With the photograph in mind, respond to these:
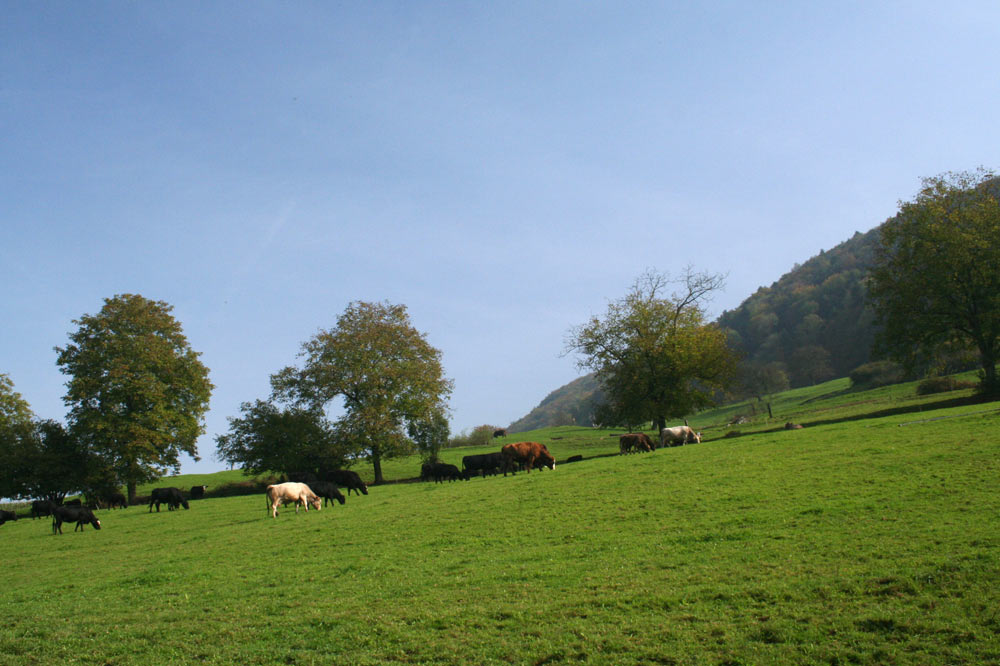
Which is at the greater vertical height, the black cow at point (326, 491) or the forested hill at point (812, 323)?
the forested hill at point (812, 323)

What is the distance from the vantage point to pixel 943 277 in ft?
134

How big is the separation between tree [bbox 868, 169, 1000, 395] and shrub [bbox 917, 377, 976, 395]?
7.34 meters

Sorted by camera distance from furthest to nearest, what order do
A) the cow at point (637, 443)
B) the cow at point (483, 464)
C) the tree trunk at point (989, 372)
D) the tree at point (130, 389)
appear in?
the tree at point (130, 389) < the tree trunk at point (989, 372) < the cow at point (637, 443) < the cow at point (483, 464)

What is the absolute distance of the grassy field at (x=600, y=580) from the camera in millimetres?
6914

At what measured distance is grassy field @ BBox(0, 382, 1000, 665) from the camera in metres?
6.91

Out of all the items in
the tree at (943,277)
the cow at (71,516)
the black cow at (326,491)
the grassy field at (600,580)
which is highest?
the tree at (943,277)

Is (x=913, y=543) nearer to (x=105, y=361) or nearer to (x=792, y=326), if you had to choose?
(x=105, y=361)

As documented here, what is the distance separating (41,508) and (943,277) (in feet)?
196

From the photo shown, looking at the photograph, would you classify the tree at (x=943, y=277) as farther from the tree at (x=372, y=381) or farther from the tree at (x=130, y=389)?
the tree at (x=130, y=389)

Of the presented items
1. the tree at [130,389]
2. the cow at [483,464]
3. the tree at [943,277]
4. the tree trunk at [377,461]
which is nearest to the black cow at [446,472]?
the cow at [483,464]

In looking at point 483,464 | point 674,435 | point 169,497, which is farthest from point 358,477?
point 674,435

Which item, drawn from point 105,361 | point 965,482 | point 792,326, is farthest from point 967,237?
point 792,326

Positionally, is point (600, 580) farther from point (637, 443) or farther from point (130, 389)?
point (130, 389)

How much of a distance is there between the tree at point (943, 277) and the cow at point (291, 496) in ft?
126
